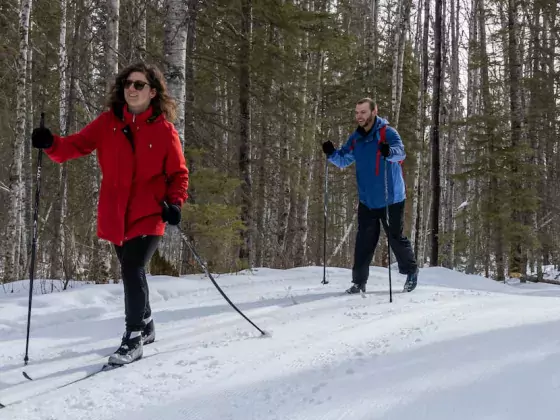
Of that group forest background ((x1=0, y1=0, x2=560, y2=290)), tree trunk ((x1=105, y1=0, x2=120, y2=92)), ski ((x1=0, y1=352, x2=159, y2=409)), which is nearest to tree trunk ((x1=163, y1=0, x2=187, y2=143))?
forest background ((x1=0, y1=0, x2=560, y2=290))

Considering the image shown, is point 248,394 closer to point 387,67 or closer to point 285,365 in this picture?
point 285,365

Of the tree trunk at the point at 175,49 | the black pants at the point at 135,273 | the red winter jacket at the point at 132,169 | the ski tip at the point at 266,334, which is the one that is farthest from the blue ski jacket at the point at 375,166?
the black pants at the point at 135,273

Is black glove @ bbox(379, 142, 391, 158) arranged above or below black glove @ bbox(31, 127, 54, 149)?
above

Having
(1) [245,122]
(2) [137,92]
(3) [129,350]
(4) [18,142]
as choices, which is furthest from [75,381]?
(1) [245,122]

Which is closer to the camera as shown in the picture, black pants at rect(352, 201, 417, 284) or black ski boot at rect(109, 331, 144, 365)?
black ski boot at rect(109, 331, 144, 365)

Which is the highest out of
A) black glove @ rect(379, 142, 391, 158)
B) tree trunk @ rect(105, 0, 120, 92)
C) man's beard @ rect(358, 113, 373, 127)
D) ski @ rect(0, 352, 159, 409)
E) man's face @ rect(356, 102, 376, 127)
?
tree trunk @ rect(105, 0, 120, 92)

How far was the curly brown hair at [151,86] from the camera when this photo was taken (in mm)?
3332

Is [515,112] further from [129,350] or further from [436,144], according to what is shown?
[129,350]

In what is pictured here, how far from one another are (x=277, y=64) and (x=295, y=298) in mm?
6497

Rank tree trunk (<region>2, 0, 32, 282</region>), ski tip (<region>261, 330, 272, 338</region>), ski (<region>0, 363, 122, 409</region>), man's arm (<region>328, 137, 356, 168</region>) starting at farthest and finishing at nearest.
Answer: tree trunk (<region>2, 0, 32, 282</region>) → man's arm (<region>328, 137, 356, 168</region>) → ski tip (<region>261, 330, 272, 338</region>) → ski (<region>0, 363, 122, 409</region>)

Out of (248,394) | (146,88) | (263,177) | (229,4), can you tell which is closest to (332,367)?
(248,394)

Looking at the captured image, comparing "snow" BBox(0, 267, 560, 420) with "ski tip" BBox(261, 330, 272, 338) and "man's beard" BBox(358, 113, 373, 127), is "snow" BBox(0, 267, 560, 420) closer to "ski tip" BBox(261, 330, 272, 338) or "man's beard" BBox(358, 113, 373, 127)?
"ski tip" BBox(261, 330, 272, 338)

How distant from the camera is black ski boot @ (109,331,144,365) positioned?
3.02 metres

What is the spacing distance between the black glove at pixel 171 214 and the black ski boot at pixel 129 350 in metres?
0.79
